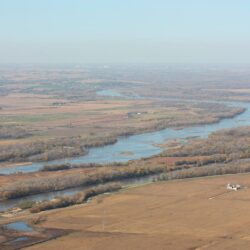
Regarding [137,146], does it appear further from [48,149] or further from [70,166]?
[70,166]

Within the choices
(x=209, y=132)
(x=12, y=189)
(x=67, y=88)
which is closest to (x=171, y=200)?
(x=12, y=189)

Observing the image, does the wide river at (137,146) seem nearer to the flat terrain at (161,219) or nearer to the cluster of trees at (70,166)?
the cluster of trees at (70,166)

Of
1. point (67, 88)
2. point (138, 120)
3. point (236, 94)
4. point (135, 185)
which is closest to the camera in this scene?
point (135, 185)

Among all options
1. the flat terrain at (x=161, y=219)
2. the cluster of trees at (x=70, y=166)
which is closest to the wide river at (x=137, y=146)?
the cluster of trees at (x=70, y=166)

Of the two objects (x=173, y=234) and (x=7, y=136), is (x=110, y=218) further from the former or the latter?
(x=7, y=136)

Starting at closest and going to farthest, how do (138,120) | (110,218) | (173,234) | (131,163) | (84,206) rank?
(173,234), (110,218), (84,206), (131,163), (138,120)
